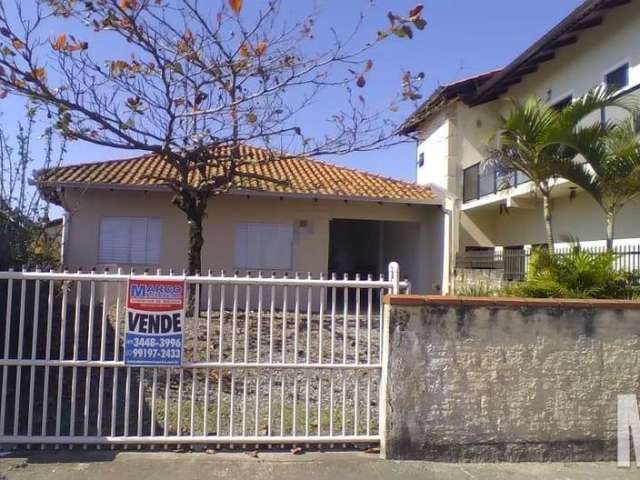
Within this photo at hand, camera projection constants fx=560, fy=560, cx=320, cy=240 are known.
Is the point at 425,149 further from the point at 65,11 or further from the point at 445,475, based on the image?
the point at 445,475

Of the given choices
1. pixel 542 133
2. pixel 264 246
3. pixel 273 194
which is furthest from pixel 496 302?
pixel 264 246

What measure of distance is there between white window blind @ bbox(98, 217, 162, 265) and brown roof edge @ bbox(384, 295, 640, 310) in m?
10.9

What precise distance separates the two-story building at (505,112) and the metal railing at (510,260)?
0.86 feet

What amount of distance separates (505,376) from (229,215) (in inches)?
433

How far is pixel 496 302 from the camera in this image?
16.0 feet

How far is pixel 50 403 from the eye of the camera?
5.78 m

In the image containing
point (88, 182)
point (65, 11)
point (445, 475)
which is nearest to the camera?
point (445, 475)

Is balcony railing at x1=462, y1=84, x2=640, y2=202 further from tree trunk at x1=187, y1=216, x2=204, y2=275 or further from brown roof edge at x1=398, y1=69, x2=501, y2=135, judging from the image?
tree trunk at x1=187, y1=216, x2=204, y2=275

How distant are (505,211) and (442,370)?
40.8ft

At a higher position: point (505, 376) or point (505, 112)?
point (505, 112)

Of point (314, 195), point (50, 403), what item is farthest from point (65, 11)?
point (314, 195)

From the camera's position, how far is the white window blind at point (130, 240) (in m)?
14.5

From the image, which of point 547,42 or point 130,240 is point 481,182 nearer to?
point 547,42

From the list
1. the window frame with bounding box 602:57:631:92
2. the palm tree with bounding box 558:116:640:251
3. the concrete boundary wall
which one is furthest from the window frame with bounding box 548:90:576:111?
the concrete boundary wall
